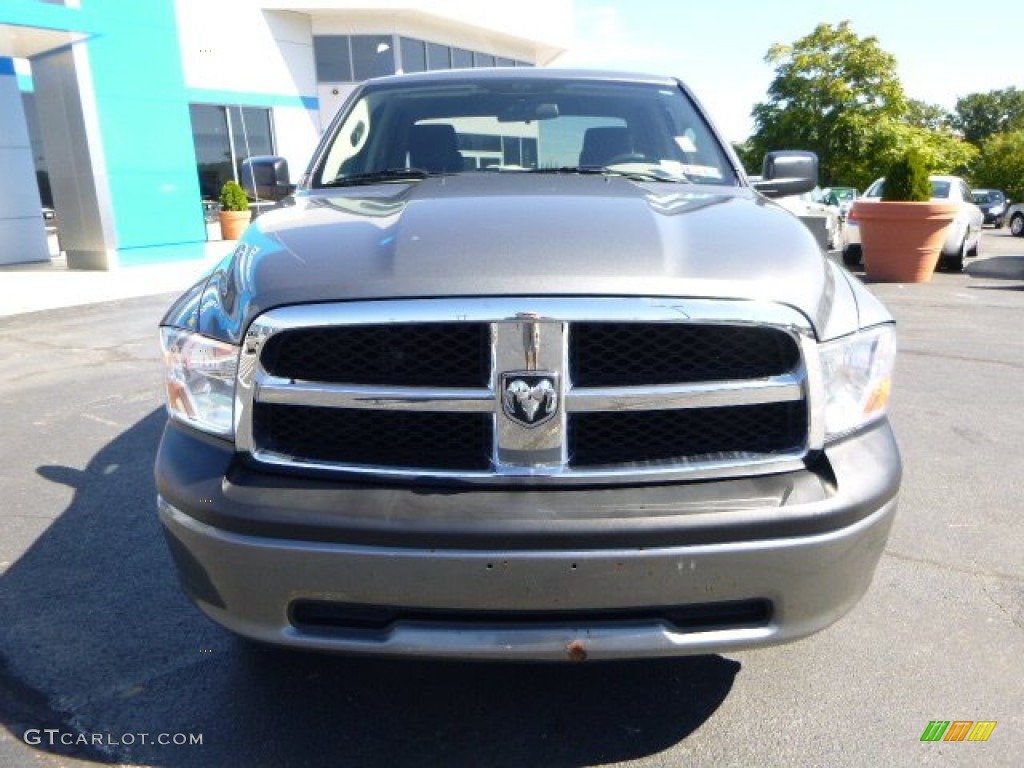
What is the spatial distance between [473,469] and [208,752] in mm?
1072

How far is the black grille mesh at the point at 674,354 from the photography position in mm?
1718

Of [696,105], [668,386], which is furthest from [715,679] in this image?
[696,105]

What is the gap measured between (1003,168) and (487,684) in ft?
159

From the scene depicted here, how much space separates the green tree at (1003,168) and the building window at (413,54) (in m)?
32.0

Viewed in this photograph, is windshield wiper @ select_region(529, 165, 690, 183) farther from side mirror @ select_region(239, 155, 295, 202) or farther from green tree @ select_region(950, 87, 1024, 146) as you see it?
green tree @ select_region(950, 87, 1024, 146)

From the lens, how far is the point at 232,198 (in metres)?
17.5

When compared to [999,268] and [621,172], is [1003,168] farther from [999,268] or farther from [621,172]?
[621,172]

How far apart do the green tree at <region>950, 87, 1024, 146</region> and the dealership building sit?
8066 cm

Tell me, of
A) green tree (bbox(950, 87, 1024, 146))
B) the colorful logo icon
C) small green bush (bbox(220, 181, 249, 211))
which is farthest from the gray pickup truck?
green tree (bbox(950, 87, 1024, 146))

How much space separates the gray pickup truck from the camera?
5.36 ft

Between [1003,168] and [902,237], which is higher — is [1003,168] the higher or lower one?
the higher one

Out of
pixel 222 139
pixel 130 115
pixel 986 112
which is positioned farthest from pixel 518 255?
pixel 986 112

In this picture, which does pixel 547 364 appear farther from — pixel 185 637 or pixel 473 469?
pixel 185 637

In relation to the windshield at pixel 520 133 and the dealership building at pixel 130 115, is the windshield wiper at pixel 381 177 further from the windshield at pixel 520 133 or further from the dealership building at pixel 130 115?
the dealership building at pixel 130 115
